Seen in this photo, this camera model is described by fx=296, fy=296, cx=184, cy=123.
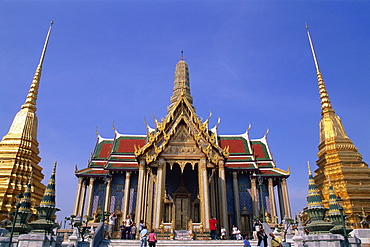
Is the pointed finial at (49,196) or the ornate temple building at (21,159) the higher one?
the ornate temple building at (21,159)

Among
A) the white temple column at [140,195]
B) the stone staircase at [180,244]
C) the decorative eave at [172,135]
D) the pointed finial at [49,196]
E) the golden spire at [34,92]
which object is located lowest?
the stone staircase at [180,244]

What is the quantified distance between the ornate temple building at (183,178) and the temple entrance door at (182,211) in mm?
63

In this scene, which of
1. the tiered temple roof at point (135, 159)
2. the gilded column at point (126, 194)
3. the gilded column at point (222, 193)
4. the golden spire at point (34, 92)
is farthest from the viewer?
the golden spire at point (34, 92)

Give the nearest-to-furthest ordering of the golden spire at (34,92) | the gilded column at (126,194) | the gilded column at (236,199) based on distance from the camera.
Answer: the gilded column at (126,194)
the gilded column at (236,199)
the golden spire at (34,92)

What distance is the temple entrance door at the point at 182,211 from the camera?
19031 mm

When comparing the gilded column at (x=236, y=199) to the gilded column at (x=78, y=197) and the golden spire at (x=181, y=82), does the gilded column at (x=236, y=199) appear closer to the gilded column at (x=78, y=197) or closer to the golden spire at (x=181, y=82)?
the gilded column at (x=78, y=197)

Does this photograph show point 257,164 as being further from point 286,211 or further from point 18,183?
point 18,183

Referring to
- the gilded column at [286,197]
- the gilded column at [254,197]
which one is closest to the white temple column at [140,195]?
the gilded column at [254,197]

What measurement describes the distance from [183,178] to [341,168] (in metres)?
12.1

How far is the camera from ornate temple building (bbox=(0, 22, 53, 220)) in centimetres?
1961

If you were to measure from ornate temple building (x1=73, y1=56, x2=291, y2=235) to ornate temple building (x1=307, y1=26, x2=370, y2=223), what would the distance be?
346 centimetres

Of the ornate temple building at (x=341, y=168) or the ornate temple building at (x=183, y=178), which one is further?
the ornate temple building at (x=341, y=168)

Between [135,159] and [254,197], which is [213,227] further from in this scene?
[135,159]

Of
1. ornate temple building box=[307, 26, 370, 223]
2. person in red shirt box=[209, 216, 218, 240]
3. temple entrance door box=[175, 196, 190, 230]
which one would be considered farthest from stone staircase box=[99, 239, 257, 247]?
ornate temple building box=[307, 26, 370, 223]
